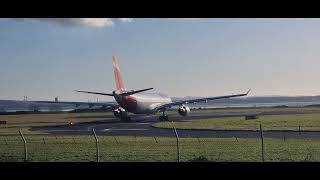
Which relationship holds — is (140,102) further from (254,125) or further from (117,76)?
(254,125)

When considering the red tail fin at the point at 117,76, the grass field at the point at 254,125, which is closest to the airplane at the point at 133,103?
the red tail fin at the point at 117,76

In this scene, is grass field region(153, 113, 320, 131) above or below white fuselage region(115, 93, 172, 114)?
below

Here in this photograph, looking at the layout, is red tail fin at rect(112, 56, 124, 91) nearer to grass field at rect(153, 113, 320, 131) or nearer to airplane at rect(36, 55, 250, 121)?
airplane at rect(36, 55, 250, 121)

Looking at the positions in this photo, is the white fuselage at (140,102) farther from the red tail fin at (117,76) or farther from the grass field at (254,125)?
the grass field at (254,125)

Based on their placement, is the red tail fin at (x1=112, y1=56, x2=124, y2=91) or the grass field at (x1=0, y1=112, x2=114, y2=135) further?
the red tail fin at (x1=112, y1=56, x2=124, y2=91)

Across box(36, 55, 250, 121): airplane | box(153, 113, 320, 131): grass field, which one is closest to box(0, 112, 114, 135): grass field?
box(36, 55, 250, 121): airplane

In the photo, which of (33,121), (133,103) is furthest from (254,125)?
(33,121)
